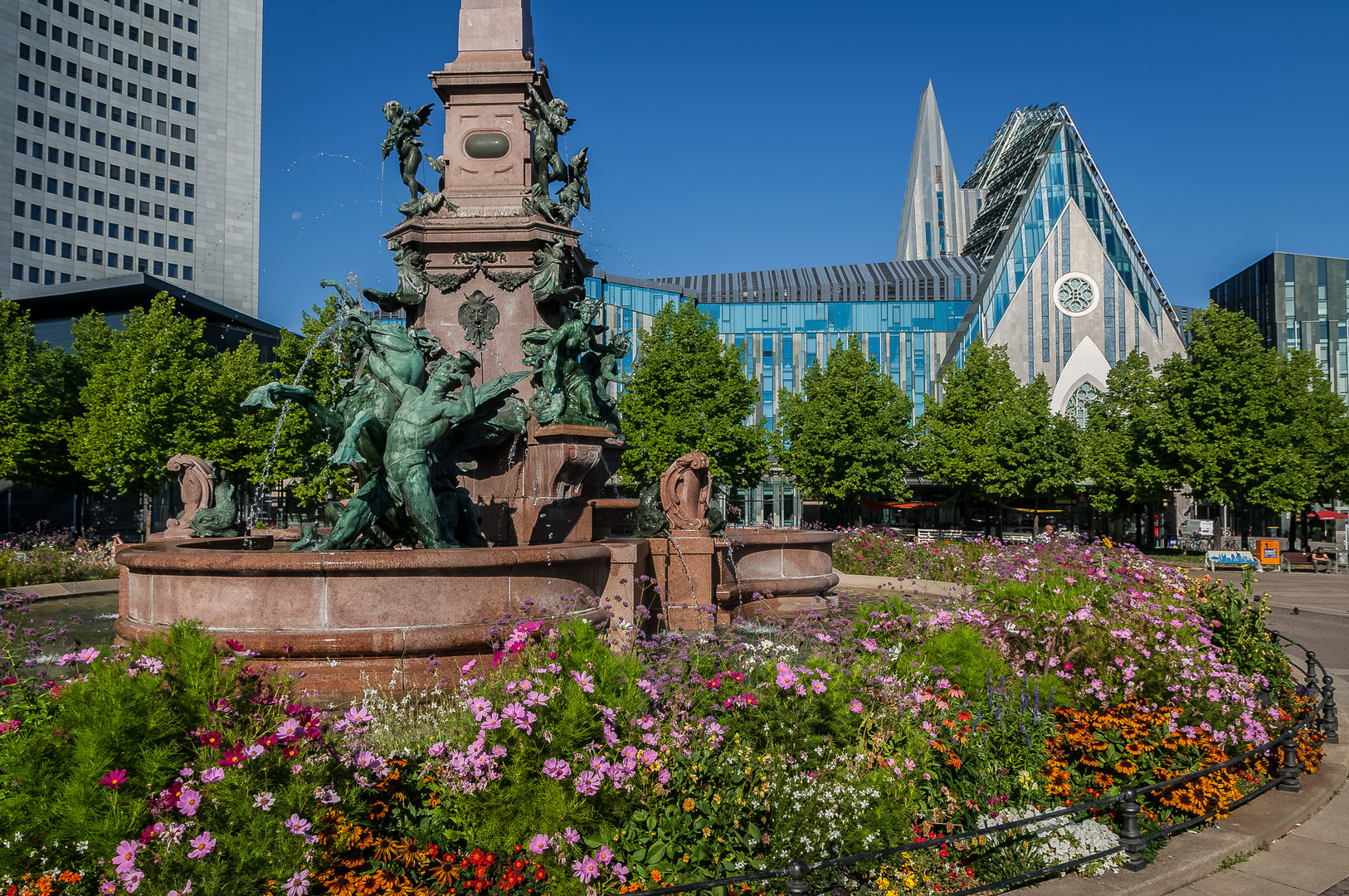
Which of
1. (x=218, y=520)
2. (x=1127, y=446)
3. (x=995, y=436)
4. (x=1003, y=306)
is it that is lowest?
(x=218, y=520)

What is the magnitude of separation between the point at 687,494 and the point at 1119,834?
700 cm

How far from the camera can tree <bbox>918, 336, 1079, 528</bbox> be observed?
1849 inches

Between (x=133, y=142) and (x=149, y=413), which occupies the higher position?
(x=133, y=142)

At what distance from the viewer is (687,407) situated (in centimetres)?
3988

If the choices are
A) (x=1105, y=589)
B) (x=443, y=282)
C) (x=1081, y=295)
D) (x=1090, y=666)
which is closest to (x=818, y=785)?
(x=1090, y=666)

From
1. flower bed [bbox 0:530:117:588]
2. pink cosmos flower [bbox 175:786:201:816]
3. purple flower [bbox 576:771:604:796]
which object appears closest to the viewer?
pink cosmos flower [bbox 175:786:201:816]

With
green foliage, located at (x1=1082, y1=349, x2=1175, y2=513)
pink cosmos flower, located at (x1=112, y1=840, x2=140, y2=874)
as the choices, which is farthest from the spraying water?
green foliage, located at (x1=1082, y1=349, x2=1175, y2=513)

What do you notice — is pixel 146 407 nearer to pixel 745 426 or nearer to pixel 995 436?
pixel 745 426

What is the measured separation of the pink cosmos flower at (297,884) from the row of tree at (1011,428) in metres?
35.1

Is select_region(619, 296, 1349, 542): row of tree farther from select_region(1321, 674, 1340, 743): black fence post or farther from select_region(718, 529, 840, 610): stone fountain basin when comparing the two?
select_region(1321, 674, 1340, 743): black fence post

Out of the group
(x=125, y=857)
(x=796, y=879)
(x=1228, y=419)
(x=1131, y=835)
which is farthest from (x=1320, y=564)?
(x=125, y=857)

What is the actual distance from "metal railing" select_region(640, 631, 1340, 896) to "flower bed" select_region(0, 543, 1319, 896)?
0.54 feet

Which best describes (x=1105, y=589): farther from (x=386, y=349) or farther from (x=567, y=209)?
(x=567, y=209)

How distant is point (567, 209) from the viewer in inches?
583
